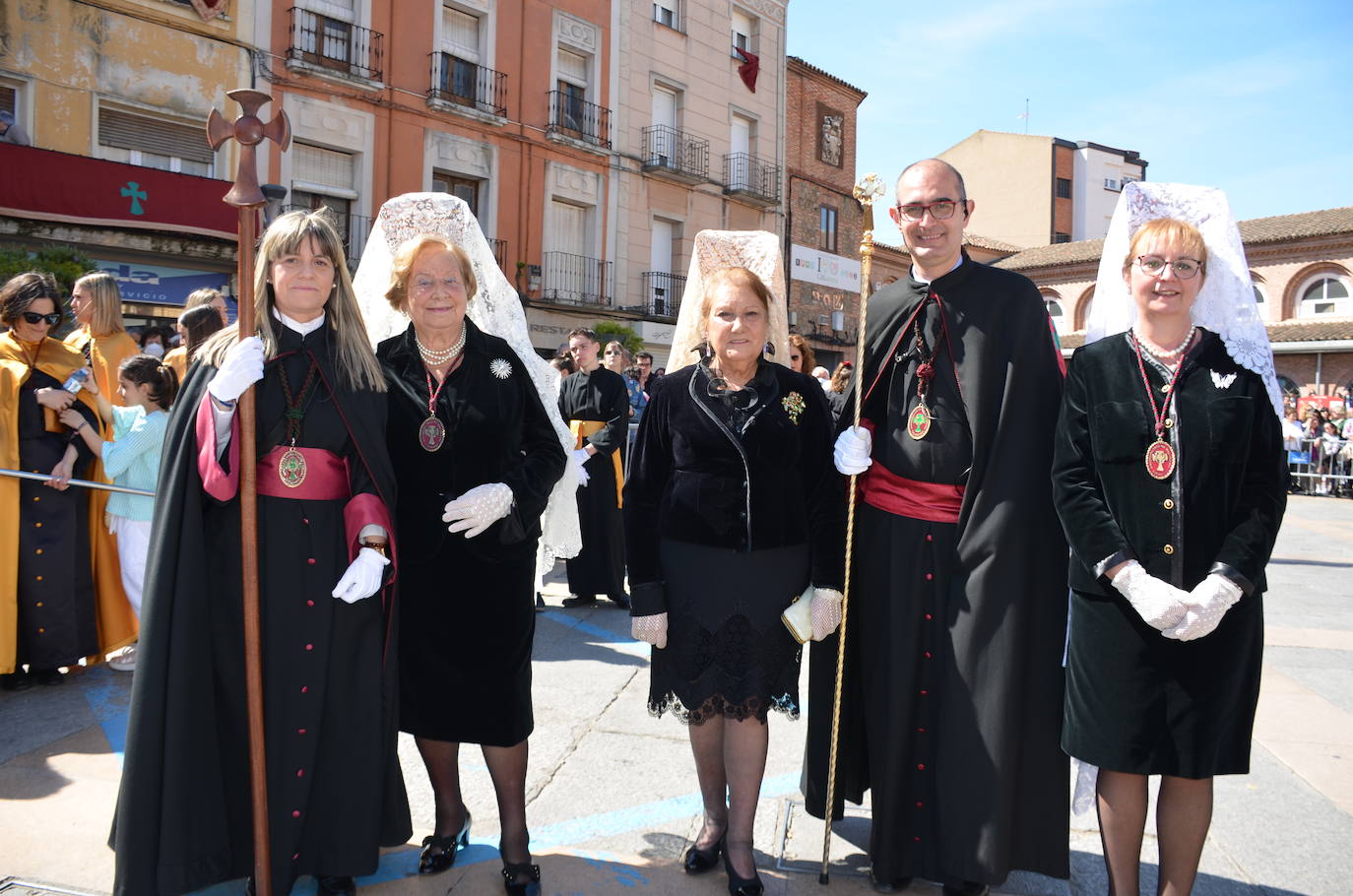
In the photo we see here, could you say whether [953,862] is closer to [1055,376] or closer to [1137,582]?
[1137,582]

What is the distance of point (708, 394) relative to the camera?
2.88m

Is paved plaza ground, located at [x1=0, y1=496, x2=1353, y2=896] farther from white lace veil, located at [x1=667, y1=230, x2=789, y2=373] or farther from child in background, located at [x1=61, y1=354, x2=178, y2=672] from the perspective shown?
white lace veil, located at [x1=667, y1=230, x2=789, y2=373]

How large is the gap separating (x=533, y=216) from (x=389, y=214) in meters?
16.5

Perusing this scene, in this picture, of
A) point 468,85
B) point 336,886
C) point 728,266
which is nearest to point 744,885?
point 336,886

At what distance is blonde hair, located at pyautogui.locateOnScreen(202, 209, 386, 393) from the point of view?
2617mm

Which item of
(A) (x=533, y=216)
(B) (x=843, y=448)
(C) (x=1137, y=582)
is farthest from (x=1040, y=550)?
(A) (x=533, y=216)

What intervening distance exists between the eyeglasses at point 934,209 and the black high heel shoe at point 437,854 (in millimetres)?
2377

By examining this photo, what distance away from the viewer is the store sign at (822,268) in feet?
84.2

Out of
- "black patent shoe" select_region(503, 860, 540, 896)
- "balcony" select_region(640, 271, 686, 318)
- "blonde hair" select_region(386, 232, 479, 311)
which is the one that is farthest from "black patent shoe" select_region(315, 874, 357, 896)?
"balcony" select_region(640, 271, 686, 318)

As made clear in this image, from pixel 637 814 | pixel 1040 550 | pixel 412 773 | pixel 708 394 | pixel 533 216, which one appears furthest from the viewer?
pixel 533 216

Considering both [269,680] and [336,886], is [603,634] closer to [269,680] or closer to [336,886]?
[336,886]

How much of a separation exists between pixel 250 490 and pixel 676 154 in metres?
20.4

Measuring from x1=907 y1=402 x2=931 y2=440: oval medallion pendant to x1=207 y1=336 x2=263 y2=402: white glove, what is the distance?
1819 mm

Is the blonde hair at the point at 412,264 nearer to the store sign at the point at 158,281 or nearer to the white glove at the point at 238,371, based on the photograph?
the white glove at the point at 238,371
